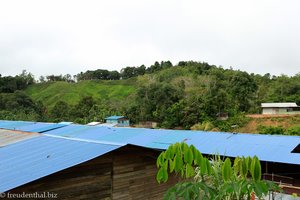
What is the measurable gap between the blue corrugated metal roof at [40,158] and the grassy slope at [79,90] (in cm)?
4562

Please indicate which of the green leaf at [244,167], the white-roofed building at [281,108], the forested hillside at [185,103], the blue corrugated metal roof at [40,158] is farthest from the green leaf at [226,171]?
the white-roofed building at [281,108]

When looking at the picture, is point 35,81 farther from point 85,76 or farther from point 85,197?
point 85,197

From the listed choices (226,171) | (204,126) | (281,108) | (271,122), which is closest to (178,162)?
(226,171)

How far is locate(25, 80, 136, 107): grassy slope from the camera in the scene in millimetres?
53562

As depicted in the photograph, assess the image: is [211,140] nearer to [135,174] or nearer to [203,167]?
[135,174]

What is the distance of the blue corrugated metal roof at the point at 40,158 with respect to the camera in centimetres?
439

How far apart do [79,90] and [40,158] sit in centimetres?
5484

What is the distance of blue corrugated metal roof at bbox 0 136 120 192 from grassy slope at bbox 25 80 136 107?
45.6 m

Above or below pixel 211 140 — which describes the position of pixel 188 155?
above

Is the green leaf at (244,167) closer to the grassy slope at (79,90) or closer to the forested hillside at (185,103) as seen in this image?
the forested hillside at (185,103)

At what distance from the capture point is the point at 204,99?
2739cm

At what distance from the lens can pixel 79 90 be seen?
58719mm

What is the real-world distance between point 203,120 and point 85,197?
2242cm

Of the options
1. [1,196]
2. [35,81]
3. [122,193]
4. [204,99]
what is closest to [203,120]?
[204,99]
